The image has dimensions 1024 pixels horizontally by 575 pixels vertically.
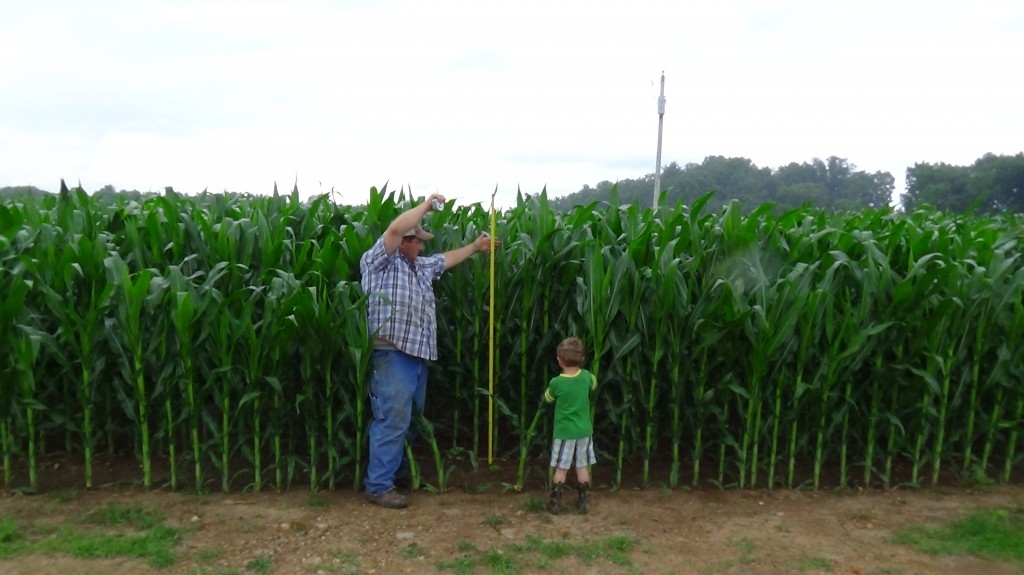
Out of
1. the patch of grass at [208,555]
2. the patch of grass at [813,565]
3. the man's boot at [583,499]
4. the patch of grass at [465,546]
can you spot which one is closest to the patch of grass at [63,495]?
the patch of grass at [208,555]

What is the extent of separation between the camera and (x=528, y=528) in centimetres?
435

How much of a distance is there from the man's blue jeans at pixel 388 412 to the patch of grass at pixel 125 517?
1.19 m

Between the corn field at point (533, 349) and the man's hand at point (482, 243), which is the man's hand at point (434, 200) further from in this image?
the corn field at point (533, 349)

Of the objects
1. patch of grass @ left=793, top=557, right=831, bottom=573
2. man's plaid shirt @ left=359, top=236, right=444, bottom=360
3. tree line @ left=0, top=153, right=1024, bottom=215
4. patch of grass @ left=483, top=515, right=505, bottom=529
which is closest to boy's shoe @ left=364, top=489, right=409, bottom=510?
patch of grass @ left=483, top=515, right=505, bottom=529

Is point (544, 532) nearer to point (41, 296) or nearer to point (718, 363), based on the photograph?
point (718, 363)

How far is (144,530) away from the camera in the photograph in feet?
14.0

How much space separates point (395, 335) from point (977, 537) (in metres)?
3.36

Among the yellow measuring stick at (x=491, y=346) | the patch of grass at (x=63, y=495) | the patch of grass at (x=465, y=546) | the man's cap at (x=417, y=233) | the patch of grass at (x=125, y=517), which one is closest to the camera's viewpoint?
the patch of grass at (x=465, y=546)

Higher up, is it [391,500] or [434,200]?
[434,200]

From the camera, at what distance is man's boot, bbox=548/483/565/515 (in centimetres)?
453

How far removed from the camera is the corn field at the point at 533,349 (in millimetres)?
4621

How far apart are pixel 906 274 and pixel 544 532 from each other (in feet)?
9.51

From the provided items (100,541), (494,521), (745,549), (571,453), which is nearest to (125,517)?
(100,541)

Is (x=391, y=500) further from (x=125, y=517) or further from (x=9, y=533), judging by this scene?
(x=9, y=533)
